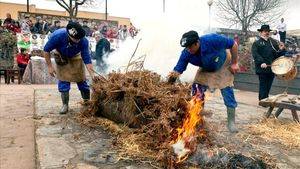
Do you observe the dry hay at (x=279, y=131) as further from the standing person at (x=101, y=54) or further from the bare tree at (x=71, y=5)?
the bare tree at (x=71, y=5)

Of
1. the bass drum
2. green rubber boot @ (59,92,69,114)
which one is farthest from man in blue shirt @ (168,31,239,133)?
the bass drum

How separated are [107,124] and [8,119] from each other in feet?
7.28

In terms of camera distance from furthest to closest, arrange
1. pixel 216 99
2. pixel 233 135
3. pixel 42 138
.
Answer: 1. pixel 216 99
2. pixel 233 135
3. pixel 42 138

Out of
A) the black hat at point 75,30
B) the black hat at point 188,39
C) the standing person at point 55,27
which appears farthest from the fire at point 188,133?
the standing person at point 55,27

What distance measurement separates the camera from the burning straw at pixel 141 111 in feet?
15.4

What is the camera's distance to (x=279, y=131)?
6.66 meters

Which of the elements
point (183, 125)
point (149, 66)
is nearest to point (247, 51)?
point (149, 66)

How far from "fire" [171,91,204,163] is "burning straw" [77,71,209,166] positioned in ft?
0.08

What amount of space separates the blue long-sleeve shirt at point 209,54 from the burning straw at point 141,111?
47 centimetres

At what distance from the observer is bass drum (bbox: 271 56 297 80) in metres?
9.06

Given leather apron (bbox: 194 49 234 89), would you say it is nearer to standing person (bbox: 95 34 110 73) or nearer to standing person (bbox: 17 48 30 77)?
standing person (bbox: 95 34 110 73)

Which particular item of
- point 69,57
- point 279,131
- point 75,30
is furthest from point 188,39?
point 69,57

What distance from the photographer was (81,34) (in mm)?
6730

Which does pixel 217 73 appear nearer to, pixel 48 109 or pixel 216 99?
pixel 48 109
